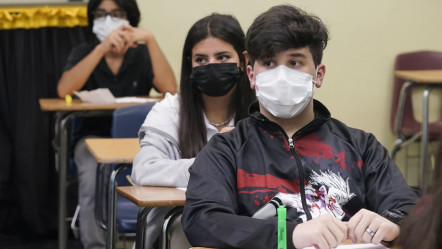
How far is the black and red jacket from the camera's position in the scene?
199 cm

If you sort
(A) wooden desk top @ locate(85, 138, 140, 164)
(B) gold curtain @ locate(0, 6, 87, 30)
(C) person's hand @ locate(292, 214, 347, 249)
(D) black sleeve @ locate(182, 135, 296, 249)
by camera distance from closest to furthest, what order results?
(C) person's hand @ locate(292, 214, 347, 249) < (D) black sleeve @ locate(182, 135, 296, 249) < (A) wooden desk top @ locate(85, 138, 140, 164) < (B) gold curtain @ locate(0, 6, 87, 30)

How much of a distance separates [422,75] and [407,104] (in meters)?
0.45

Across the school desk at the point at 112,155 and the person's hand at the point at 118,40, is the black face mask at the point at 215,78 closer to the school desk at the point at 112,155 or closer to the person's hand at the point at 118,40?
the school desk at the point at 112,155

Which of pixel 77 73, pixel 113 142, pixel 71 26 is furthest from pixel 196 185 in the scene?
pixel 71 26

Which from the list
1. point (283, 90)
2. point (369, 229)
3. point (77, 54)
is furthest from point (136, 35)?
point (369, 229)

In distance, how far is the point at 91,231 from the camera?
3.98 meters

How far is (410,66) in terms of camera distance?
5.62 meters

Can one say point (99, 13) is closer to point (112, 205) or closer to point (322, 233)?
point (112, 205)

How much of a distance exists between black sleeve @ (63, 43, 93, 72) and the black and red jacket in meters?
2.51

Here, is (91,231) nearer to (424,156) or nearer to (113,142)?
(113,142)

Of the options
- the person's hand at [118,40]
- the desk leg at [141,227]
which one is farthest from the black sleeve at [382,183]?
the person's hand at [118,40]

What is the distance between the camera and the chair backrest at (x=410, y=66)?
5480 mm

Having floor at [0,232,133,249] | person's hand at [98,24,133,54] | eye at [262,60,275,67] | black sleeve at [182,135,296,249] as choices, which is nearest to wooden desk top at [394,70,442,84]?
person's hand at [98,24,133,54]

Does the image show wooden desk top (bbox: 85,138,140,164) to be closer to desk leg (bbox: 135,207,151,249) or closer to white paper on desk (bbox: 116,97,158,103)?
desk leg (bbox: 135,207,151,249)
